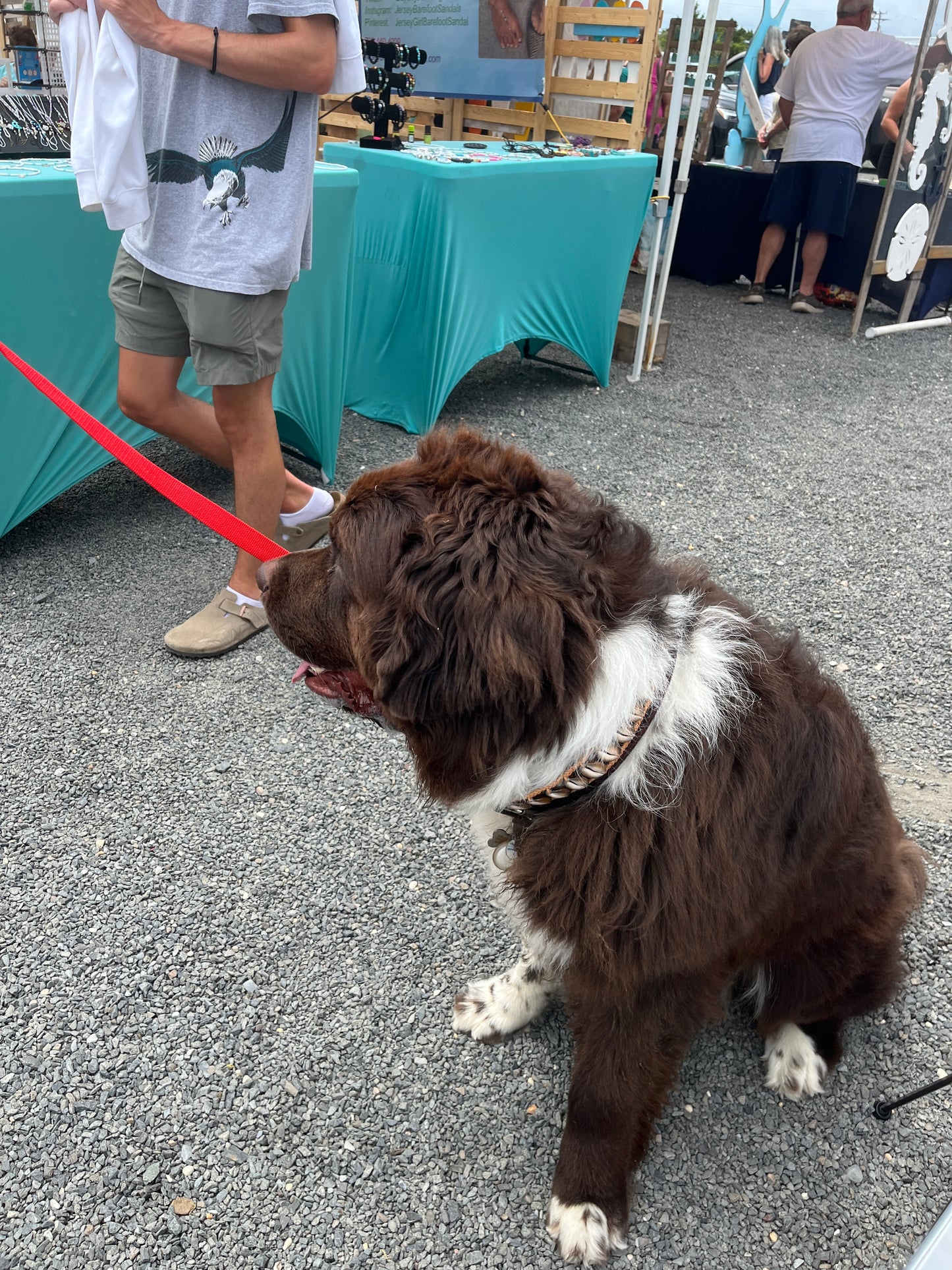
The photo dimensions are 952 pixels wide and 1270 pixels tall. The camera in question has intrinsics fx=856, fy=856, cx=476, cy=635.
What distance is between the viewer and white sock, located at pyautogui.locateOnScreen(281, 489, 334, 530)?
3.30 meters

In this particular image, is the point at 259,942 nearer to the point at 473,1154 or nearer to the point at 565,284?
the point at 473,1154

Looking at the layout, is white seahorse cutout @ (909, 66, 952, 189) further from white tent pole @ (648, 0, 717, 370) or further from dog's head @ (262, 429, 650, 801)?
dog's head @ (262, 429, 650, 801)

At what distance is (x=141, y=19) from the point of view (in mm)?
2131

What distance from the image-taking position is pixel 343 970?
199 cm

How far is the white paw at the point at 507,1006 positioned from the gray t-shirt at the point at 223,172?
1.96 meters

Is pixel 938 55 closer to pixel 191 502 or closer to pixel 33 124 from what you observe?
pixel 33 124

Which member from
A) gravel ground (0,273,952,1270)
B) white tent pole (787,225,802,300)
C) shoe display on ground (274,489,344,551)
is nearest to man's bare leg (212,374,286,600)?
shoe display on ground (274,489,344,551)

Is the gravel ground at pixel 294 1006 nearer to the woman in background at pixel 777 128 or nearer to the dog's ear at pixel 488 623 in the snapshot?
the dog's ear at pixel 488 623

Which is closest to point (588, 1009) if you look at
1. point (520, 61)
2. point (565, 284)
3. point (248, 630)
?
point (248, 630)

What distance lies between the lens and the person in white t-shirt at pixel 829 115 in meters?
6.70

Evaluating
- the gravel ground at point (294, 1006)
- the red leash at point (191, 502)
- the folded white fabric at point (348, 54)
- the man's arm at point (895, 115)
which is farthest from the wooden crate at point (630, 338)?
the red leash at point (191, 502)

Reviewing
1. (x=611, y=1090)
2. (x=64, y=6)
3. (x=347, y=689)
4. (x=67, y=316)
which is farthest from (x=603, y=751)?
(x=67, y=316)

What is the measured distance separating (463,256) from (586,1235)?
395 centimetres

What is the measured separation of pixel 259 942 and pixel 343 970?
0.72 feet
